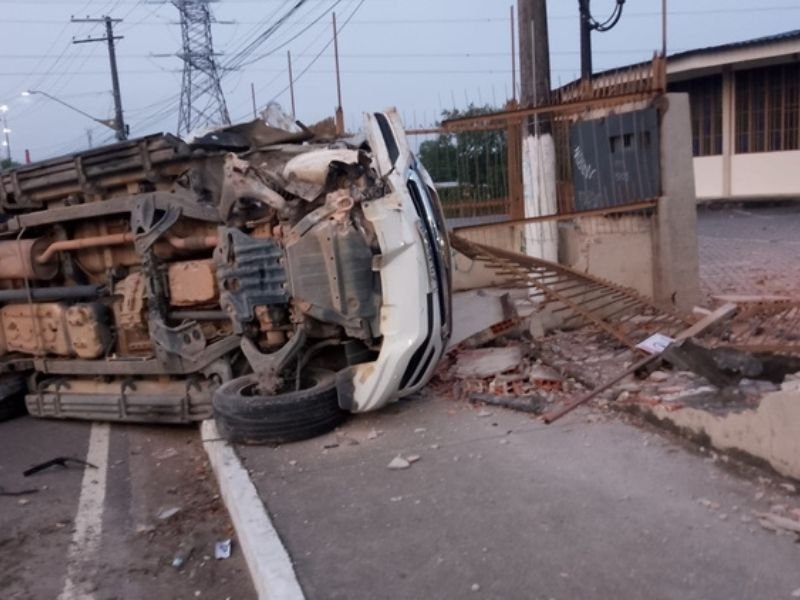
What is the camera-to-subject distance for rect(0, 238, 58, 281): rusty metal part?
7.51 meters

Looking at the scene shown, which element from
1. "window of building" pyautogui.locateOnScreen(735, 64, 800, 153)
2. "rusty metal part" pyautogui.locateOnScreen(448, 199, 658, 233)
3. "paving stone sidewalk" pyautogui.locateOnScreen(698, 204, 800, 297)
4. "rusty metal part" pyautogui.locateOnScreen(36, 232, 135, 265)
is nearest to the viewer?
"rusty metal part" pyautogui.locateOnScreen(36, 232, 135, 265)

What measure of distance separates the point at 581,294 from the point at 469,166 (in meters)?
3.02

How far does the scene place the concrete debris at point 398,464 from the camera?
4945 mm

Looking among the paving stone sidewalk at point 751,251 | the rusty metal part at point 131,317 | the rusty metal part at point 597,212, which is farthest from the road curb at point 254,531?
the paving stone sidewalk at point 751,251

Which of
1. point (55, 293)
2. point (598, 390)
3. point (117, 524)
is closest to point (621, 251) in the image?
point (598, 390)

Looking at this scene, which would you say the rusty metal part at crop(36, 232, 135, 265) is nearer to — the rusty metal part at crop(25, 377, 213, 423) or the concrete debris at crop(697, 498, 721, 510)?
the rusty metal part at crop(25, 377, 213, 423)

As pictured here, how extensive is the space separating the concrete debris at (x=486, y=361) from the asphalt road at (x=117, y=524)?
7.43 ft

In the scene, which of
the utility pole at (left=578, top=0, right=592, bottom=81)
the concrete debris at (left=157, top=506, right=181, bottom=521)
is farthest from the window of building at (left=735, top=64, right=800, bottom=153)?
the concrete debris at (left=157, top=506, right=181, bottom=521)

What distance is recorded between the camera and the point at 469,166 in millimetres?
10195

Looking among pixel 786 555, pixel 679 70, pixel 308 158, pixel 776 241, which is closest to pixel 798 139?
pixel 679 70

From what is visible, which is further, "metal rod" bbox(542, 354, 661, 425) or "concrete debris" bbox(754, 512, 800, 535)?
"metal rod" bbox(542, 354, 661, 425)

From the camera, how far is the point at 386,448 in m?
5.34

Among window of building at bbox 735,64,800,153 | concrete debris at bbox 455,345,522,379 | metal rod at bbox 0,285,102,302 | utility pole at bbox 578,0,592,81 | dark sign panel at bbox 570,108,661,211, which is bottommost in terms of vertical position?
concrete debris at bbox 455,345,522,379

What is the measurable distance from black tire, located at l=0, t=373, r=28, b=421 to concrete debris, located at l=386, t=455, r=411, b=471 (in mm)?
4619
